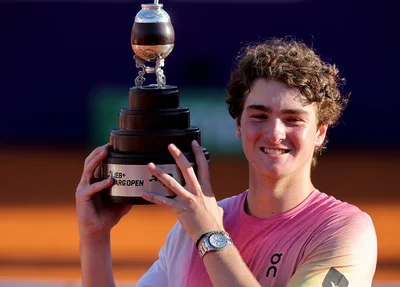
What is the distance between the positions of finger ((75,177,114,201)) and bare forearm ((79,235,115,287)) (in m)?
0.22

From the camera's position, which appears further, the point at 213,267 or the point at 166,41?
the point at 166,41

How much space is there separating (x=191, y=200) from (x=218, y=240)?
0.17 m

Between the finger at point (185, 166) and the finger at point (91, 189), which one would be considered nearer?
the finger at point (185, 166)

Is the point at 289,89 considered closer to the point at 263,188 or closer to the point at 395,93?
the point at 263,188

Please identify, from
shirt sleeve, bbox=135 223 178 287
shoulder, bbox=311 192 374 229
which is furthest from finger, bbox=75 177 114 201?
shoulder, bbox=311 192 374 229

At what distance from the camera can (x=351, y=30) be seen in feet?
65.0

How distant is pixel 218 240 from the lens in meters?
3.31

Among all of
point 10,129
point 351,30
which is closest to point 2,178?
point 10,129

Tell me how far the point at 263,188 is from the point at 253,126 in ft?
0.89

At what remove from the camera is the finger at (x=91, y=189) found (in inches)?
142

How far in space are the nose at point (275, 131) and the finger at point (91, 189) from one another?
62 centimetres

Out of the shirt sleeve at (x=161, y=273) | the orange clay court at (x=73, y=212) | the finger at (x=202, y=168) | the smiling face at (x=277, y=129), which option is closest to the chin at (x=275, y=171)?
the smiling face at (x=277, y=129)

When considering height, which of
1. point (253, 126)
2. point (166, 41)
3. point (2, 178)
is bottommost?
point (2, 178)

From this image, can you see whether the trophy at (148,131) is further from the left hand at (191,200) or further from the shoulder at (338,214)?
the shoulder at (338,214)
